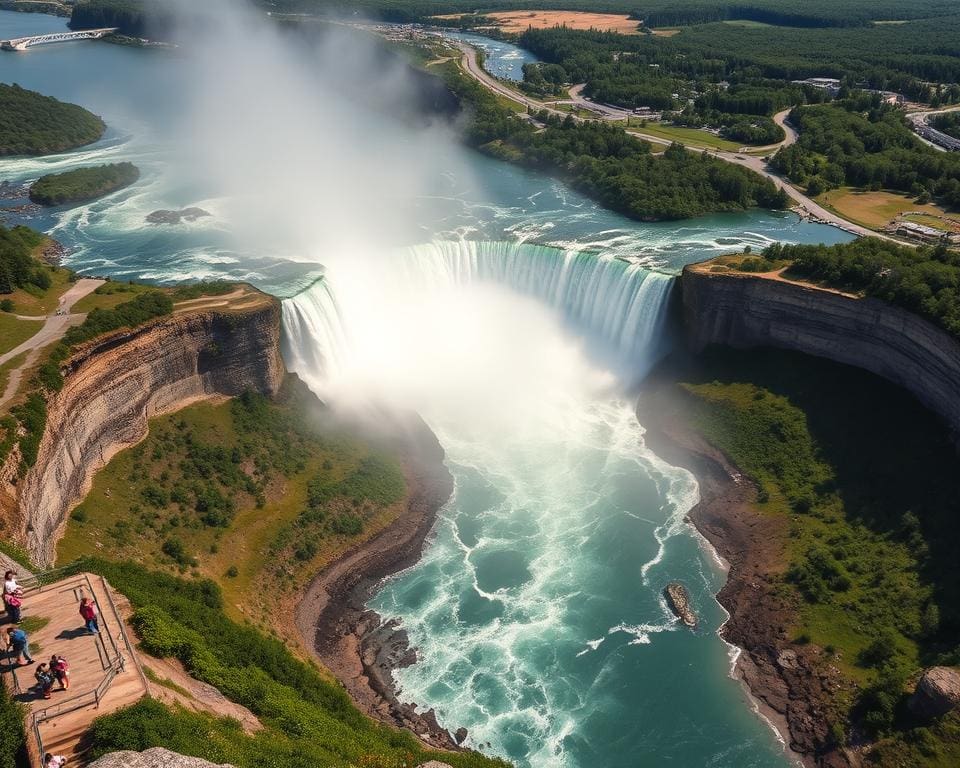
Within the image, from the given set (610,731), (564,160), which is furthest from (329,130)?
(610,731)

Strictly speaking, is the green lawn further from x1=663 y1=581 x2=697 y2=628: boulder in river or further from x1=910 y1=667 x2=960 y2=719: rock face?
x1=910 y1=667 x2=960 y2=719: rock face

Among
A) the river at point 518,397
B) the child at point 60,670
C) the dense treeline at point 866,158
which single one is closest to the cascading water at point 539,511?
the river at point 518,397

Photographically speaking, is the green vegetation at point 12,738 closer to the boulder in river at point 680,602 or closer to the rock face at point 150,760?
the rock face at point 150,760

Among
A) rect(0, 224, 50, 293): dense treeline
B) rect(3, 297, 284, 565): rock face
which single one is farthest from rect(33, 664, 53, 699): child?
rect(0, 224, 50, 293): dense treeline

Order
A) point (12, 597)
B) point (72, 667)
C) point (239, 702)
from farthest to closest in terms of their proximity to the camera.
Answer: point (239, 702)
point (12, 597)
point (72, 667)

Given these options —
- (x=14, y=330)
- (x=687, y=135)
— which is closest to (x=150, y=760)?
(x=14, y=330)

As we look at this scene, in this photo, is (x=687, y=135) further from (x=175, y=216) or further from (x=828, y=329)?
(x=175, y=216)
